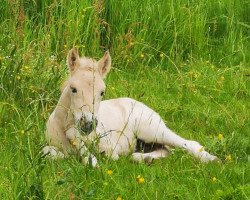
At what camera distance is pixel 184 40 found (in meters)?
9.86

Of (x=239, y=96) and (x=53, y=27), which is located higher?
(x=53, y=27)

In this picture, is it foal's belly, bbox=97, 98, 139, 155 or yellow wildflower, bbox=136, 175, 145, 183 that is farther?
foal's belly, bbox=97, 98, 139, 155

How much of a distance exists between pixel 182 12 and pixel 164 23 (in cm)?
27

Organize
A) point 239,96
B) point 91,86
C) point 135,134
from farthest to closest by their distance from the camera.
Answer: point 239,96
point 135,134
point 91,86

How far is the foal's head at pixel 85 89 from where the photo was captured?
607 cm

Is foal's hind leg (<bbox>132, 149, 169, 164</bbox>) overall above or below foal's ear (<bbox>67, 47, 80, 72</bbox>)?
below

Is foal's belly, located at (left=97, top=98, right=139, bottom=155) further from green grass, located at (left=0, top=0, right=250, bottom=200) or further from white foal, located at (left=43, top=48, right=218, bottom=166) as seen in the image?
green grass, located at (left=0, top=0, right=250, bottom=200)

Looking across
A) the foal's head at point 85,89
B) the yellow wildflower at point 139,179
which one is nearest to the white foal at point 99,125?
the foal's head at point 85,89

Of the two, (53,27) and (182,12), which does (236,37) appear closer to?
(182,12)

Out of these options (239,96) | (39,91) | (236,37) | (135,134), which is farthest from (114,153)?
(236,37)

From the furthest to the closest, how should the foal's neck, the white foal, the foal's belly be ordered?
the foal's belly → the foal's neck → the white foal

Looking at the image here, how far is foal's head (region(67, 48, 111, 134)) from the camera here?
6.07 meters

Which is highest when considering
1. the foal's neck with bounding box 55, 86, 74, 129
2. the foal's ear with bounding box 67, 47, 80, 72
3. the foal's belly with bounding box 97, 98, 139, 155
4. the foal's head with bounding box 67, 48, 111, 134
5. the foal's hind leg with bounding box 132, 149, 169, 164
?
the foal's ear with bounding box 67, 47, 80, 72

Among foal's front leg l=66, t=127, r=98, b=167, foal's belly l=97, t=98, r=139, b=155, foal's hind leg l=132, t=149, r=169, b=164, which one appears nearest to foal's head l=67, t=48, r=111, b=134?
foal's front leg l=66, t=127, r=98, b=167
